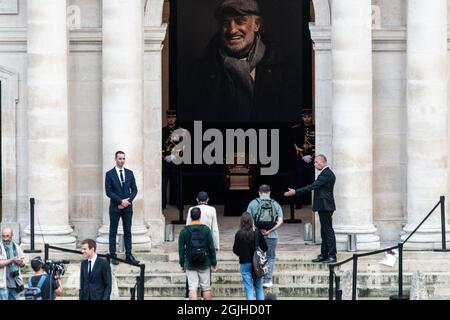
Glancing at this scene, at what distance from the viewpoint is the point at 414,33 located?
4091 cm

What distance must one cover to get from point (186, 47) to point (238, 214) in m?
4.22

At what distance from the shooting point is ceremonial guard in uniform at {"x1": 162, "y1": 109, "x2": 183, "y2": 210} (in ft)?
152

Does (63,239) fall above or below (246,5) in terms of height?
below

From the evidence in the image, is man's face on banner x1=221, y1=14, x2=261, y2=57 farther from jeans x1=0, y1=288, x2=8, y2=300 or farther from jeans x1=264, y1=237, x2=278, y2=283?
jeans x1=0, y1=288, x2=8, y2=300

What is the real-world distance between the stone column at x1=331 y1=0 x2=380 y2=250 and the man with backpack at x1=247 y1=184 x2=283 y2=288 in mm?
2883

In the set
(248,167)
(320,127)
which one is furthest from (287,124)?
(320,127)

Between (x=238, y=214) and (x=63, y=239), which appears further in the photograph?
(x=238, y=214)

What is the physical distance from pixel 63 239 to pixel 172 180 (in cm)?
763

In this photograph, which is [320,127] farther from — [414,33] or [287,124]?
[287,124]

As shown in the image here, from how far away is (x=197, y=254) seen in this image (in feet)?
119

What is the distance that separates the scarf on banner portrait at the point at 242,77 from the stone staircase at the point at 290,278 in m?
9.44

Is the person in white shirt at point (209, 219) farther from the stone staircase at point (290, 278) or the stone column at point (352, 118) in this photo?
the stone column at point (352, 118)

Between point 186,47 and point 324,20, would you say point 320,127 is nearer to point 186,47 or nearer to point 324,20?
point 324,20

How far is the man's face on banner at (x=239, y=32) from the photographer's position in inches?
1906
